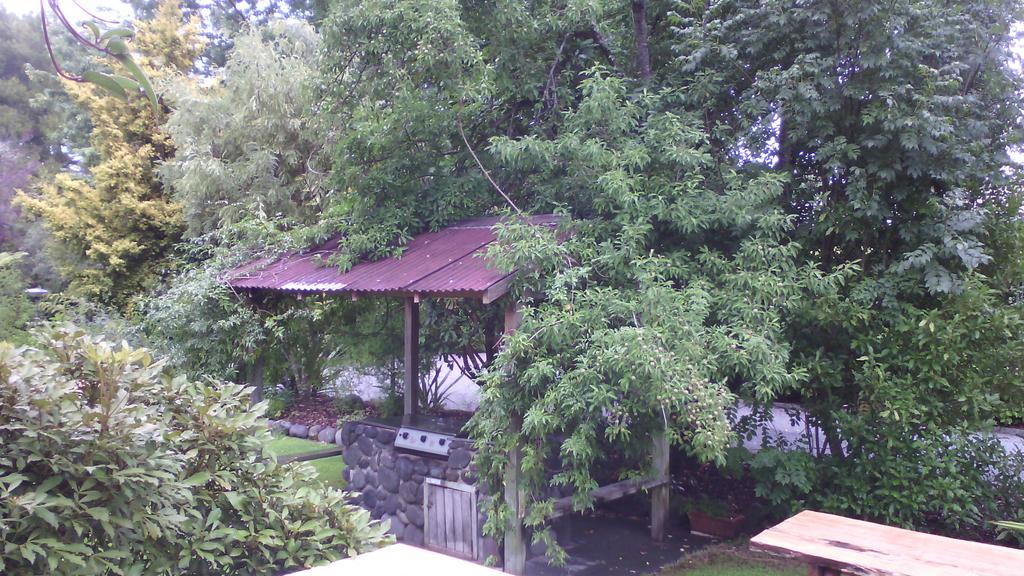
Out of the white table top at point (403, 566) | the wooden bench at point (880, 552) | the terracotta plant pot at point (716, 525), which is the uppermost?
the white table top at point (403, 566)

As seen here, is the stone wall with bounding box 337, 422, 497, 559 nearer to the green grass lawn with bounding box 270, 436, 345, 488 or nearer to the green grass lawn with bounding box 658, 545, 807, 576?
the green grass lawn with bounding box 270, 436, 345, 488

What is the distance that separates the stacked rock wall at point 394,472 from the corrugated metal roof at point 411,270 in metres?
1.40

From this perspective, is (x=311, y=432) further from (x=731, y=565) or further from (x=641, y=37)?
(x=641, y=37)

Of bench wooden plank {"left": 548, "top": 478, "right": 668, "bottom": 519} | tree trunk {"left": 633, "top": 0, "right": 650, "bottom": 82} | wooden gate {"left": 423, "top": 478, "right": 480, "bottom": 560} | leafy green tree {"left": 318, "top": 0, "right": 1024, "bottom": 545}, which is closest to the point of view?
leafy green tree {"left": 318, "top": 0, "right": 1024, "bottom": 545}

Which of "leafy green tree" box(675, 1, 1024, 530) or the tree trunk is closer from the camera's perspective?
"leafy green tree" box(675, 1, 1024, 530)

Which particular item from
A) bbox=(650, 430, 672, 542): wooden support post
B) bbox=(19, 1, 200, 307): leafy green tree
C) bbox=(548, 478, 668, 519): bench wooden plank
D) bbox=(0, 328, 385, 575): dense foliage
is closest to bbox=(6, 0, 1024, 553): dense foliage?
bbox=(548, 478, 668, 519): bench wooden plank

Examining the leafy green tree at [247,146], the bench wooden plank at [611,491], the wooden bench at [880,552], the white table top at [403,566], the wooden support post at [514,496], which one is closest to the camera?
the white table top at [403,566]

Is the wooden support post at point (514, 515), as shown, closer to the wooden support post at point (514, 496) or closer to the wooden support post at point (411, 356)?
the wooden support post at point (514, 496)

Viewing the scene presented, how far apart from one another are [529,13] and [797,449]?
4615 millimetres

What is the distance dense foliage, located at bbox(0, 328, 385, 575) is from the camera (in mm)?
2543

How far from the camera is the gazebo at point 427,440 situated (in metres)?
5.24

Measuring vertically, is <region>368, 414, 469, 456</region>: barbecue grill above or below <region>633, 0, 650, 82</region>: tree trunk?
below

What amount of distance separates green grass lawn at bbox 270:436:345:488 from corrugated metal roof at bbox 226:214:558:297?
2042 mm

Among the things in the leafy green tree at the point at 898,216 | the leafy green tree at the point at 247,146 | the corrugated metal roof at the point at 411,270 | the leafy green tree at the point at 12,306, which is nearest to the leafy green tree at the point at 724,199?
the leafy green tree at the point at 898,216
